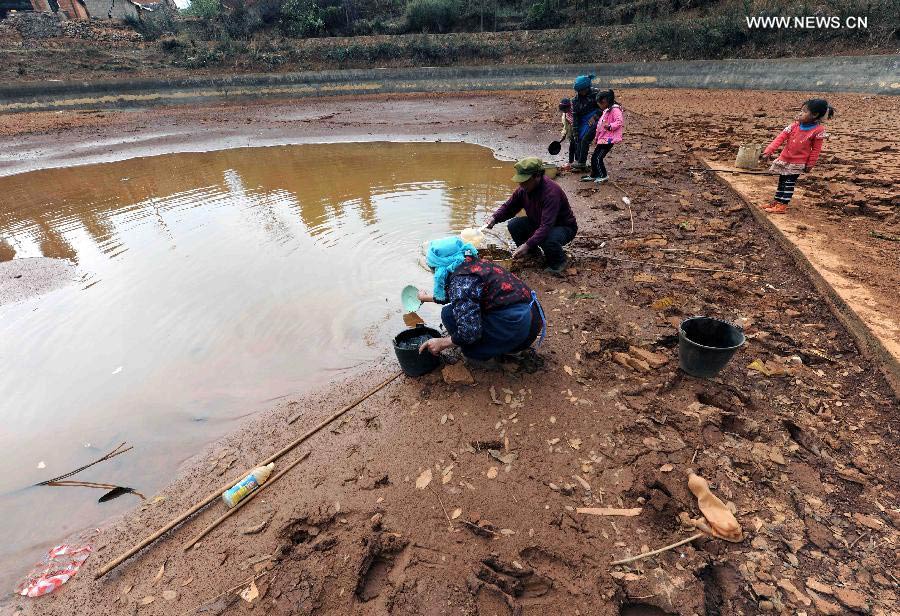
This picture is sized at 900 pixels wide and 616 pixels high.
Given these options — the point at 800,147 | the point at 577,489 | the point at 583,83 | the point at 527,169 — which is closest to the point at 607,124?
the point at 583,83

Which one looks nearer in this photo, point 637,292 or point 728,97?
point 637,292

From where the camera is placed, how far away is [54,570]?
8.55ft

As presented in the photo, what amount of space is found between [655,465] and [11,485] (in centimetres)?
486

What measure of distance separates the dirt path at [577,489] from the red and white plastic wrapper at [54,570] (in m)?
0.10

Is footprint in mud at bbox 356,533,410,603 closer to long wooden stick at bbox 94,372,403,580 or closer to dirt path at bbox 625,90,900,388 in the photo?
long wooden stick at bbox 94,372,403,580

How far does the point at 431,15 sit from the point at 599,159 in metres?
30.2

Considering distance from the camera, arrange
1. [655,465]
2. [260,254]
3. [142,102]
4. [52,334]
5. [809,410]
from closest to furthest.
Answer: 1. [655,465]
2. [809,410]
3. [52,334]
4. [260,254]
5. [142,102]

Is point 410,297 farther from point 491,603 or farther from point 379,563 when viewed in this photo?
point 491,603

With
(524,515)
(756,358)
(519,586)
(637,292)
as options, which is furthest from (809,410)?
(519,586)

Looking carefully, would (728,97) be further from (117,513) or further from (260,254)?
(117,513)

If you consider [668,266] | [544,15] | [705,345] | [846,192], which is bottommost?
[668,266]

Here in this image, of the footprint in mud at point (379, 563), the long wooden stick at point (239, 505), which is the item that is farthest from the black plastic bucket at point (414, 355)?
the footprint in mud at point (379, 563)

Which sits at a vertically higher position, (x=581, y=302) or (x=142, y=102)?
(x=142, y=102)

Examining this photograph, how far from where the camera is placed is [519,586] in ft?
6.81
